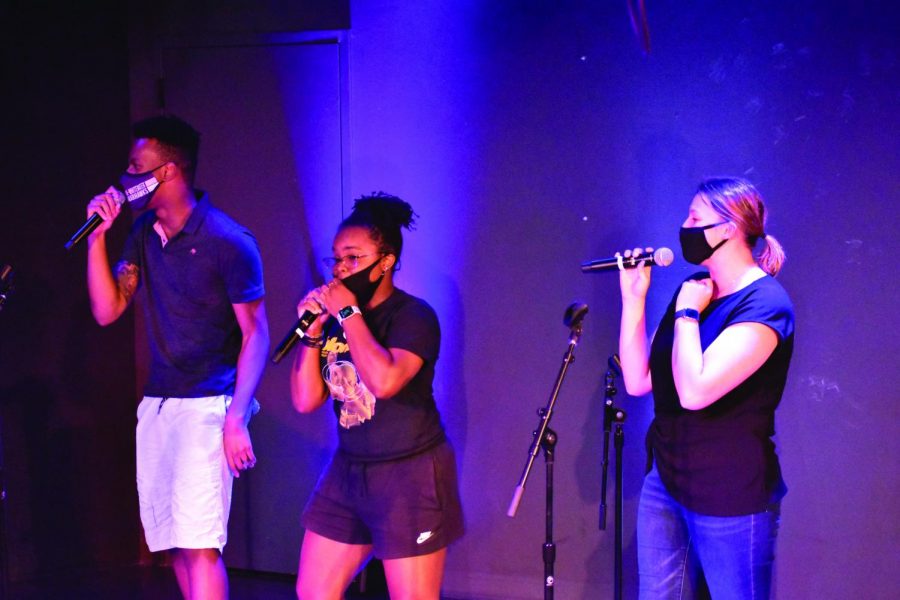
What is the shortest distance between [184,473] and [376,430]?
0.86 meters

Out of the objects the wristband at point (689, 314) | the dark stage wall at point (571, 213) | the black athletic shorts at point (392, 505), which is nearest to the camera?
the wristband at point (689, 314)

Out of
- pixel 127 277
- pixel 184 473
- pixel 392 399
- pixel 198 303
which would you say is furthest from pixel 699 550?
pixel 127 277

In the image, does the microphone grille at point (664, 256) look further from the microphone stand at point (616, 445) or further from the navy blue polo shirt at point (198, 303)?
the navy blue polo shirt at point (198, 303)

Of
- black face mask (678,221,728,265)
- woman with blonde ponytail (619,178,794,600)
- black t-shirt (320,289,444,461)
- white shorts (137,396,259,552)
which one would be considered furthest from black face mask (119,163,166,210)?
black face mask (678,221,728,265)

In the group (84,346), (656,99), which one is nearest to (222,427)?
(84,346)

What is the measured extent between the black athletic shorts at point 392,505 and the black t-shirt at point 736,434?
70 centimetres

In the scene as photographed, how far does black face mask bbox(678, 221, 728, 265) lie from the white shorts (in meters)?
1.71

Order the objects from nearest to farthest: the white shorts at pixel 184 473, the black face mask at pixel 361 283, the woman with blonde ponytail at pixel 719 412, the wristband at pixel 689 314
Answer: the woman with blonde ponytail at pixel 719 412 < the wristband at pixel 689 314 < the black face mask at pixel 361 283 < the white shorts at pixel 184 473

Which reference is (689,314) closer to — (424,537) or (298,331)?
(424,537)

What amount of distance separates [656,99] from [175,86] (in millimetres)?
2624

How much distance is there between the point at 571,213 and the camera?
4.34m

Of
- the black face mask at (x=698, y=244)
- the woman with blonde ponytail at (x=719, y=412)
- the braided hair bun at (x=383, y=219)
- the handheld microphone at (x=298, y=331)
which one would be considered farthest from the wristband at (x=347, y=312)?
the black face mask at (x=698, y=244)

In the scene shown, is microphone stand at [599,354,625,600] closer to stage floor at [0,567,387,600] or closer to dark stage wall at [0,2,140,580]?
stage floor at [0,567,387,600]

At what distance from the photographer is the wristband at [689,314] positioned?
2.81 metres
